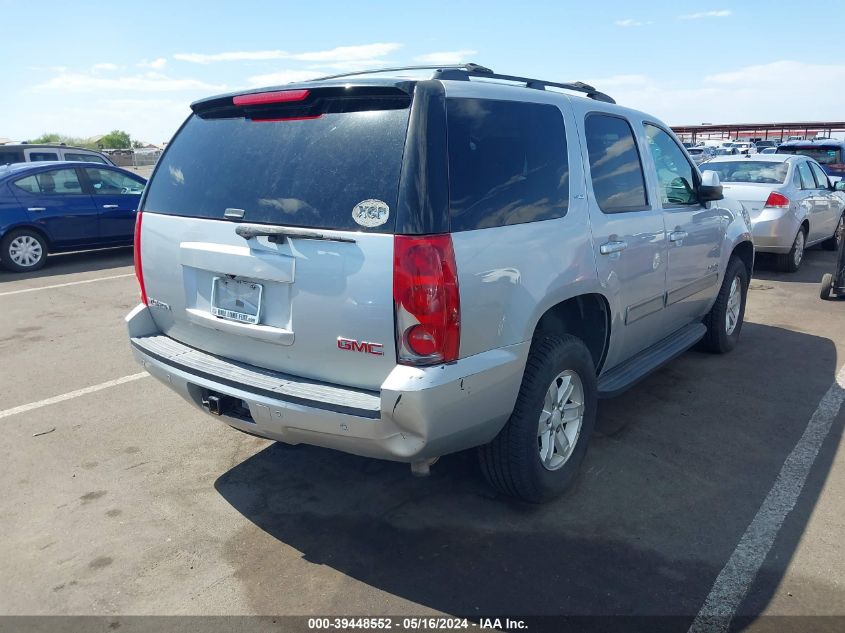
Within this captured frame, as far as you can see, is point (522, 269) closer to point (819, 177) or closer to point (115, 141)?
point (819, 177)

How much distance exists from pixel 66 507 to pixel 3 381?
8.15 ft

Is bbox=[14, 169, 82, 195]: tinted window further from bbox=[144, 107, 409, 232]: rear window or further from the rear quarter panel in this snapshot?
the rear quarter panel

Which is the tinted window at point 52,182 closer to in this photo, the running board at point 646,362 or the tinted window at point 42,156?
the tinted window at point 42,156

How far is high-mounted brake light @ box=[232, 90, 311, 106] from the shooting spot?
301 centimetres

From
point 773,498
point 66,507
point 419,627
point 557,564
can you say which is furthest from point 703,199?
point 66,507

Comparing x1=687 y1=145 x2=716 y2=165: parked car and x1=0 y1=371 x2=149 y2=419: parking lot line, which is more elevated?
x1=687 y1=145 x2=716 y2=165: parked car

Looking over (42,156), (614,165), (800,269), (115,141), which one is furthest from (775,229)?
(115,141)

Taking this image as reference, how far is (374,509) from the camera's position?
346cm

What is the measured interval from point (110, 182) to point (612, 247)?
33.4 ft

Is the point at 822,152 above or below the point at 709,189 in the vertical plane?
above

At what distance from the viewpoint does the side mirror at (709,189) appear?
5008 mm

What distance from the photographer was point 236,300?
311 cm

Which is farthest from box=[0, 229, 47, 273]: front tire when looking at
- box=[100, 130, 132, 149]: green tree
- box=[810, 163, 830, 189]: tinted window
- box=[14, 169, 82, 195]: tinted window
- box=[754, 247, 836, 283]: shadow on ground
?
box=[100, 130, 132, 149]: green tree

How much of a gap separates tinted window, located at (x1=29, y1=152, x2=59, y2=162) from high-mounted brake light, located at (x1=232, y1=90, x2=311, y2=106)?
13939 mm
